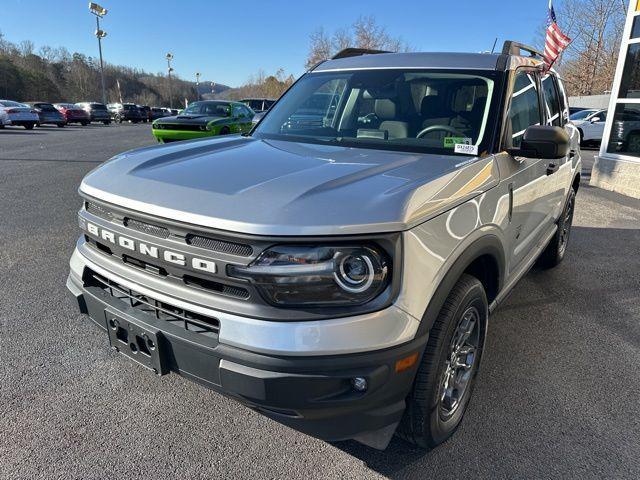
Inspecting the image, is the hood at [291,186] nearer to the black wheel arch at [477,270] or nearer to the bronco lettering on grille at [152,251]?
the bronco lettering on grille at [152,251]

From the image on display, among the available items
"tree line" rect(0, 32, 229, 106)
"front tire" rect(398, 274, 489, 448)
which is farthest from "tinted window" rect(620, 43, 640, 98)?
"tree line" rect(0, 32, 229, 106)

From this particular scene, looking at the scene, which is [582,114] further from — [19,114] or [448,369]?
[19,114]

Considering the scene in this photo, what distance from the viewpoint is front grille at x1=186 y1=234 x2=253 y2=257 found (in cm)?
174

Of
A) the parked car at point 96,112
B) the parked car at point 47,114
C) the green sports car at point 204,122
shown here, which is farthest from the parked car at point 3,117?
the green sports car at point 204,122

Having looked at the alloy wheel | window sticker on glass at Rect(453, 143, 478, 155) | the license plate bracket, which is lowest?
the alloy wheel

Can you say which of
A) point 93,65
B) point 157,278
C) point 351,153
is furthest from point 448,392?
point 93,65

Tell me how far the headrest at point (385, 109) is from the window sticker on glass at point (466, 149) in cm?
57

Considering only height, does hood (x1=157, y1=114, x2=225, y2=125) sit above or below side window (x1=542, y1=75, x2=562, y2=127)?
below

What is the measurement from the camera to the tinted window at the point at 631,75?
32.5 ft

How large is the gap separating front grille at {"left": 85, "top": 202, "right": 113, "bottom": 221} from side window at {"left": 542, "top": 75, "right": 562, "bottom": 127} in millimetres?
3268

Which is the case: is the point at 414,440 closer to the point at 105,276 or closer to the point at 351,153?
the point at 351,153

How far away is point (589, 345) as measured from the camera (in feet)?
11.3

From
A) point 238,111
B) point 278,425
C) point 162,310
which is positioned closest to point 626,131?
point 238,111

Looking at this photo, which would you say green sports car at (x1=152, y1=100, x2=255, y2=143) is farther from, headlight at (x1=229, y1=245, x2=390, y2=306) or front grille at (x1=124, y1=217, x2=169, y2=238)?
headlight at (x1=229, y1=245, x2=390, y2=306)
